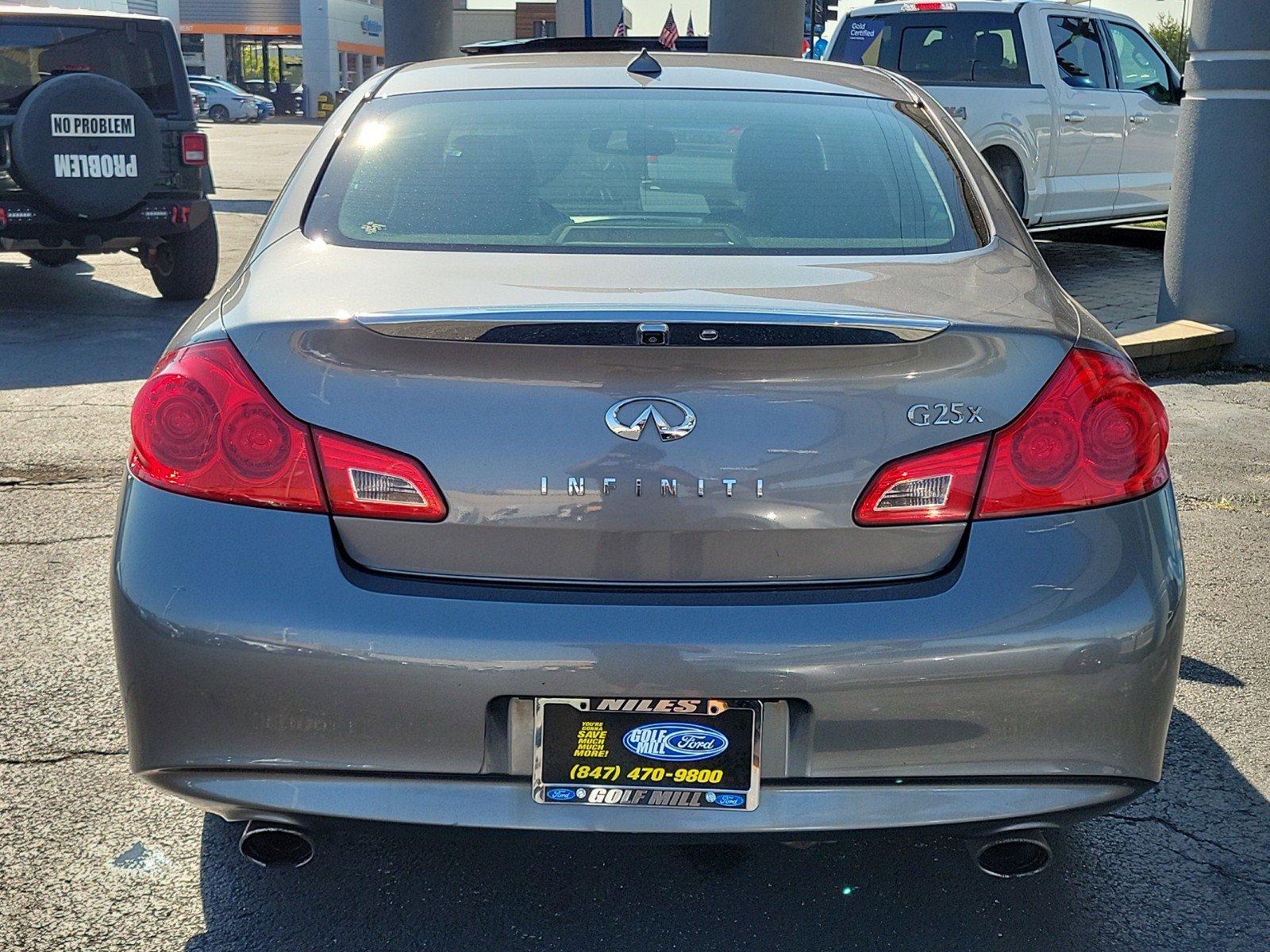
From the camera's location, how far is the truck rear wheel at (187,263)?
9.38m

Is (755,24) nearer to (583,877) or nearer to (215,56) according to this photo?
(583,877)

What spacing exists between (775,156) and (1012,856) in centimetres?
139

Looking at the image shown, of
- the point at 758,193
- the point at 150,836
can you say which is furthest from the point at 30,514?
the point at 758,193

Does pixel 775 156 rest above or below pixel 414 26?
above

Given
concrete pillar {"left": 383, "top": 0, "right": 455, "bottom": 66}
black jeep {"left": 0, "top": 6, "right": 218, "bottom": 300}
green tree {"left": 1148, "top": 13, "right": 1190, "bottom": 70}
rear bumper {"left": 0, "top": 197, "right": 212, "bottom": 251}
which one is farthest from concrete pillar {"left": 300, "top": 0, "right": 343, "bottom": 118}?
rear bumper {"left": 0, "top": 197, "right": 212, "bottom": 251}

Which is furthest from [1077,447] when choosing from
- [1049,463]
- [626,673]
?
[626,673]

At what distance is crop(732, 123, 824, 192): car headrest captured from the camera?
2752 millimetres

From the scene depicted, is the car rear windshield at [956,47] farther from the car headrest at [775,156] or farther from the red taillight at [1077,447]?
the red taillight at [1077,447]

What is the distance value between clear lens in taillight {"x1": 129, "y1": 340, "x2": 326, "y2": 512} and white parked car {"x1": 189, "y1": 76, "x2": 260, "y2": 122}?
159 ft

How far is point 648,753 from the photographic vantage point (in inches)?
80.5

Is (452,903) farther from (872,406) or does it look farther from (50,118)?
(50,118)

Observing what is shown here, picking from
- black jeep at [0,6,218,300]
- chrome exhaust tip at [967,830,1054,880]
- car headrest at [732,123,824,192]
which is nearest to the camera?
chrome exhaust tip at [967,830,1054,880]

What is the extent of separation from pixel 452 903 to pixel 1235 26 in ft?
21.4

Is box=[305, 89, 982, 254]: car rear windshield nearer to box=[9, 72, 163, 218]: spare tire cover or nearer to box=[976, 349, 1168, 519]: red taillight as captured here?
box=[976, 349, 1168, 519]: red taillight
